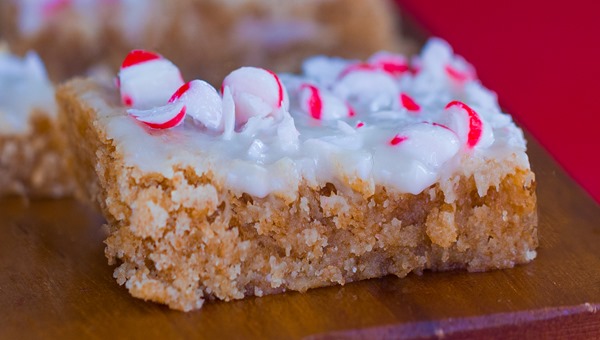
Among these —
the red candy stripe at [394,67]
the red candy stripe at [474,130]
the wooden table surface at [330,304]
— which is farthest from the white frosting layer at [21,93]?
the red candy stripe at [474,130]

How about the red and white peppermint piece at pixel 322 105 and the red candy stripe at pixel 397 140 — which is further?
the red and white peppermint piece at pixel 322 105

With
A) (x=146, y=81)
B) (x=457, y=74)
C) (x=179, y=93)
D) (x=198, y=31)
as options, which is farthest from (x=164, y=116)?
(x=198, y=31)

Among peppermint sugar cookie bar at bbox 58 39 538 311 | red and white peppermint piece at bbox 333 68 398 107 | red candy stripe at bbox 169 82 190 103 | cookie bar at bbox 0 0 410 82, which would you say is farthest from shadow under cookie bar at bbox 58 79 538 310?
cookie bar at bbox 0 0 410 82

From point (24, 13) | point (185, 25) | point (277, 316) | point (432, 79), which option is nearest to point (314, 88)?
point (432, 79)

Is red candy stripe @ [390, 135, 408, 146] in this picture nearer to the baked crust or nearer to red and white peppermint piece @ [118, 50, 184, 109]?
red and white peppermint piece @ [118, 50, 184, 109]

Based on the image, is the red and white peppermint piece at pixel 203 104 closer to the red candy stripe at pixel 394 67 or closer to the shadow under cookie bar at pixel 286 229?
the shadow under cookie bar at pixel 286 229

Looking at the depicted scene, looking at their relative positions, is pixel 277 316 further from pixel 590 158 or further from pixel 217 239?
pixel 590 158
